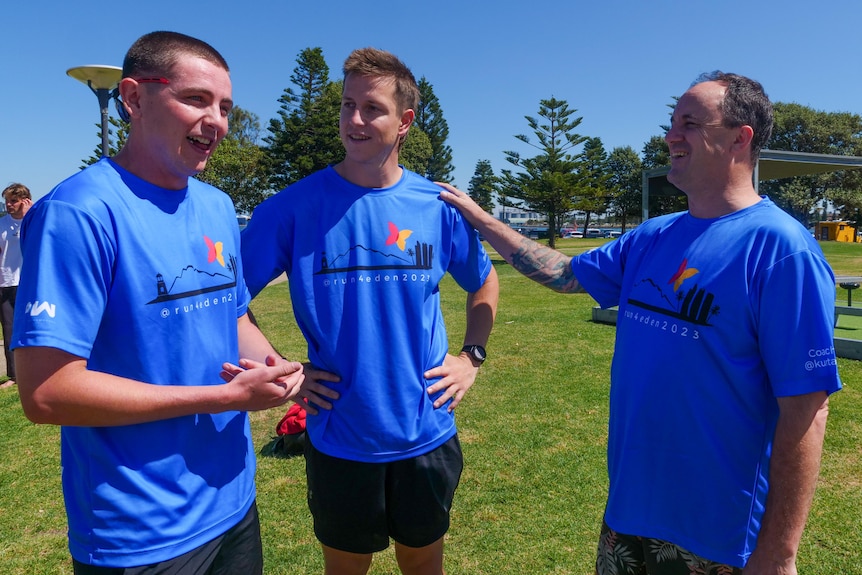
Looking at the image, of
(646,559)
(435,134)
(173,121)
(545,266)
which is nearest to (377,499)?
(646,559)

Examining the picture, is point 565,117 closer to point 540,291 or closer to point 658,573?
point 540,291

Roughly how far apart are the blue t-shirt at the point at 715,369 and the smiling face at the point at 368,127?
112 centimetres

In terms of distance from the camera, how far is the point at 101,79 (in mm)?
8867

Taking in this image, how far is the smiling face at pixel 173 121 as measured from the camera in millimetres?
1754

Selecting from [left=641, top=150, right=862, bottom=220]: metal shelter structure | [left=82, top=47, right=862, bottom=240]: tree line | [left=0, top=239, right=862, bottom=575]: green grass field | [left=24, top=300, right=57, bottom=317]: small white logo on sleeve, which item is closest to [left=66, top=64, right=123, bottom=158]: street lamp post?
[left=0, top=239, right=862, bottom=575]: green grass field

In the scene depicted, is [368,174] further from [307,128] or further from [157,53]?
[307,128]

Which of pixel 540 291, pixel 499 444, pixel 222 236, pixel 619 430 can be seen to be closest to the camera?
pixel 222 236

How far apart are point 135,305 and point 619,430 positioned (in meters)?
1.69

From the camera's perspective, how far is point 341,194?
2.34 meters

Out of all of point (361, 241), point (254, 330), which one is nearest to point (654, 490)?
point (361, 241)

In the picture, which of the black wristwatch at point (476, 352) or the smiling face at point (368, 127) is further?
the black wristwatch at point (476, 352)

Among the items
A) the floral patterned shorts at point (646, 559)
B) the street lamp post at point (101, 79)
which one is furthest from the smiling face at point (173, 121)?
the street lamp post at point (101, 79)

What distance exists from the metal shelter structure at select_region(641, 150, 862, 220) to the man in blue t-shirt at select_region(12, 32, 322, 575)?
12.7 meters

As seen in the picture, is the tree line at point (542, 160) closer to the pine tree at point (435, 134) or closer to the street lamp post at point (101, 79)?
the pine tree at point (435, 134)
